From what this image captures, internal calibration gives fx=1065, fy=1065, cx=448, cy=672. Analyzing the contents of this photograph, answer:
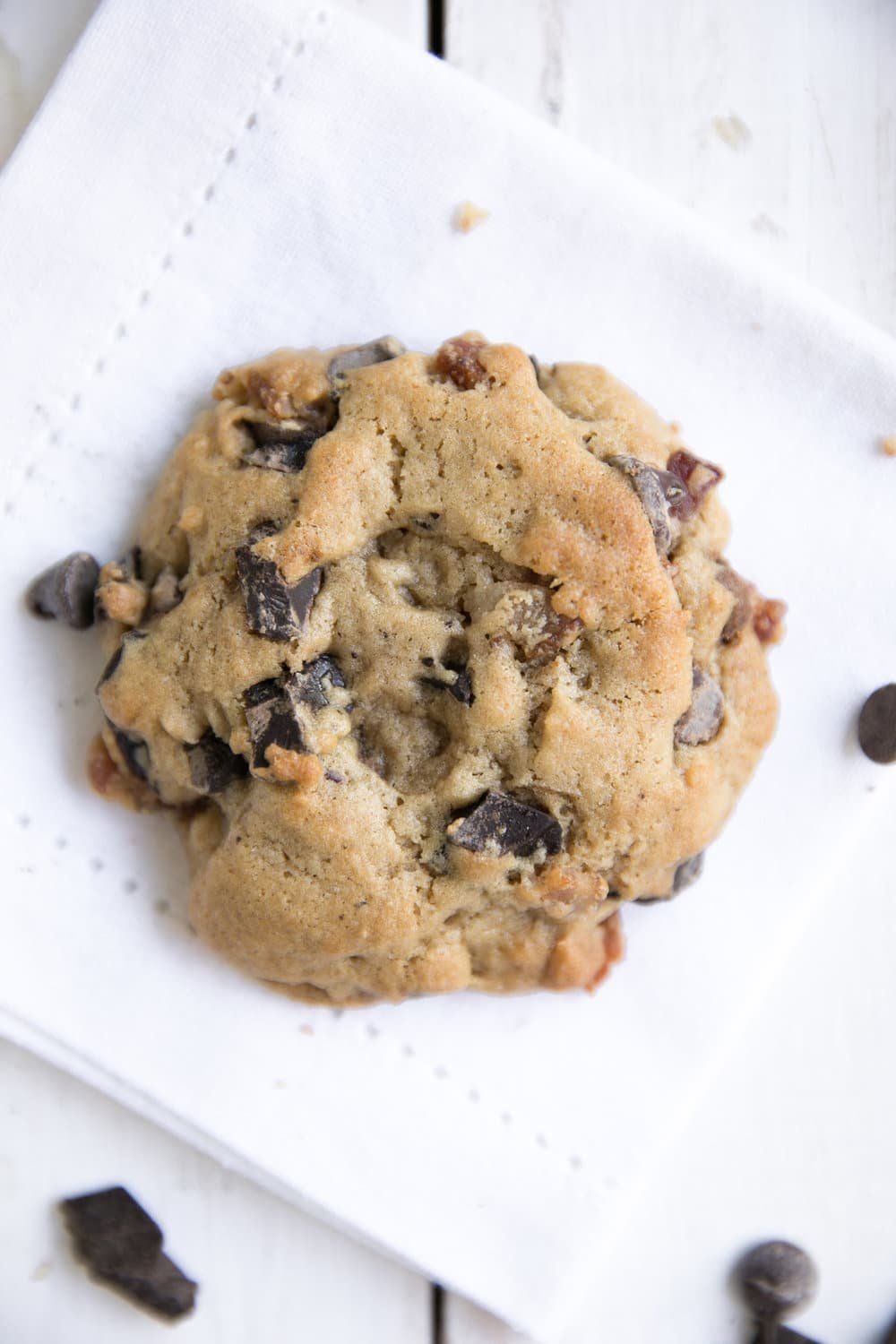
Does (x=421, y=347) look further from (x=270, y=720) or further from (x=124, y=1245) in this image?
(x=124, y=1245)

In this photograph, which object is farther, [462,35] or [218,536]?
[462,35]

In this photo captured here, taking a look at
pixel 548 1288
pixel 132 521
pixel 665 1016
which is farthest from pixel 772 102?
pixel 548 1288

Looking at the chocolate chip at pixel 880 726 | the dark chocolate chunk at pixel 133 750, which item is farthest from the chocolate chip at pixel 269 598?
the chocolate chip at pixel 880 726

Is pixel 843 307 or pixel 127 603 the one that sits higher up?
pixel 843 307

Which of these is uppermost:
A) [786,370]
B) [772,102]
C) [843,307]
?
[772,102]

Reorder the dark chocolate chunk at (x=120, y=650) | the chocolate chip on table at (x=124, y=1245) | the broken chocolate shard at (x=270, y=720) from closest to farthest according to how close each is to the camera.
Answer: the broken chocolate shard at (x=270, y=720)
the dark chocolate chunk at (x=120, y=650)
the chocolate chip on table at (x=124, y=1245)

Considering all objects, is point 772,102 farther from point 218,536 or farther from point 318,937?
point 318,937

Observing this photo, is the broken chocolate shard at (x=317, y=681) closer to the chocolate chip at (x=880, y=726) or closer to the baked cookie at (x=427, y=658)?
the baked cookie at (x=427, y=658)
